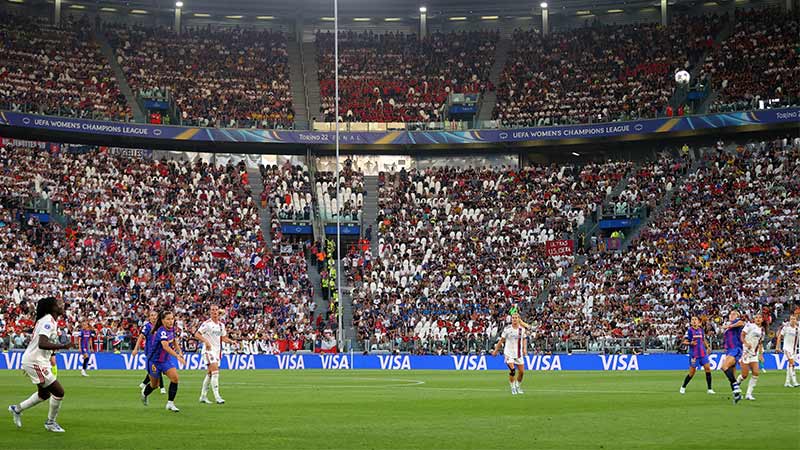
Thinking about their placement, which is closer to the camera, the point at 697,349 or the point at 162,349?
the point at 162,349

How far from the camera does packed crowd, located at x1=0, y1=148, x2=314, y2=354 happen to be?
59.9m

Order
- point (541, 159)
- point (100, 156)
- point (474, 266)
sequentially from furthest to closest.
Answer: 1. point (541, 159)
2. point (100, 156)
3. point (474, 266)

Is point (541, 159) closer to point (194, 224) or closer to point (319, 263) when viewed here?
point (319, 263)

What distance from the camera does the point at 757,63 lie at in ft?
238

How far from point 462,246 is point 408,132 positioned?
1251 centimetres

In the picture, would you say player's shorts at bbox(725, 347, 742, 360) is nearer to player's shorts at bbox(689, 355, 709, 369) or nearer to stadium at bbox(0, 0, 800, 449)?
player's shorts at bbox(689, 355, 709, 369)

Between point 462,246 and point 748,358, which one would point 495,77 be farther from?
point 748,358

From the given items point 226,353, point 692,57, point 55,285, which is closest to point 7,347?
point 55,285

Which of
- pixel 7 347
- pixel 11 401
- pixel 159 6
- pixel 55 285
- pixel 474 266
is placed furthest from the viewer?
pixel 159 6

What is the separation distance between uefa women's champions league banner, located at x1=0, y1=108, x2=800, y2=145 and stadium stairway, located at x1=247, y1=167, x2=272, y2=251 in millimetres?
3007

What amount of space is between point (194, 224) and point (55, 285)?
10.9 m

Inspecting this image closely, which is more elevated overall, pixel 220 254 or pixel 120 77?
pixel 120 77

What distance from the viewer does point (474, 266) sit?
65875mm

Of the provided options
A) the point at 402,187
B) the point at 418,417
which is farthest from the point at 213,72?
the point at 418,417
